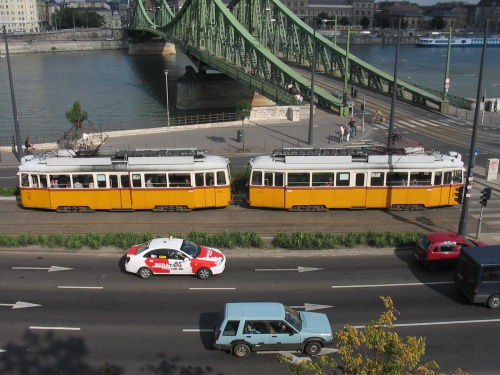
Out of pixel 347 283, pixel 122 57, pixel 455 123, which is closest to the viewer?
pixel 347 283

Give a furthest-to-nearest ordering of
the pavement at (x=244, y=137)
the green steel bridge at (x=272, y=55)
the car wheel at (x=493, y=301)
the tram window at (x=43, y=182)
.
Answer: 1. the green steel bridge at (x=272, y=55)
2. the pavement at (x=244, y=137)
3. the tram window at (x=43, y=182)
4. the car wheel at (x=493, y=301)

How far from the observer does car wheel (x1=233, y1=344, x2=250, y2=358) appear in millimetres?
13477

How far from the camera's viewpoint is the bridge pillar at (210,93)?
70.9m

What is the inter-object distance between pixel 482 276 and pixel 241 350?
25.0 ft

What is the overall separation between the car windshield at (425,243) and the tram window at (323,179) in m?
5.64

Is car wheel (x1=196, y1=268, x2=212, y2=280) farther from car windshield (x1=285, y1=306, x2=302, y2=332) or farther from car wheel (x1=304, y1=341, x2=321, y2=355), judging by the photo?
car wheel (x1=304, y1=341, x2=321, y2=355)

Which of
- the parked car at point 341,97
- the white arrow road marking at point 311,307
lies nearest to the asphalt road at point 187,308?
the white arrow road marking at point 311,307

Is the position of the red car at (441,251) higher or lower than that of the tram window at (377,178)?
lower

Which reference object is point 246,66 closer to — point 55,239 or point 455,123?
point 455,123

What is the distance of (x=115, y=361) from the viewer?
13.4 meters

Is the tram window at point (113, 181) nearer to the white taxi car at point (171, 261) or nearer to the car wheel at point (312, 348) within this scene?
the white taxi car at point (171, 261)

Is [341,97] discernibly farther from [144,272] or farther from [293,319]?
[293,319]

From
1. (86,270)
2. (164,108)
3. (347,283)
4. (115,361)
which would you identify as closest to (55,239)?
(86,270)

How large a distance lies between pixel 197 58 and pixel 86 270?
2360 inches
